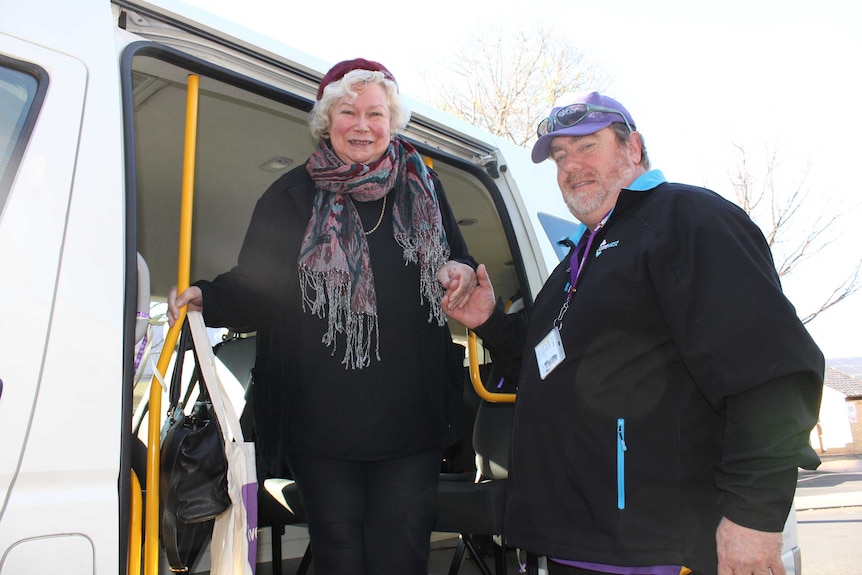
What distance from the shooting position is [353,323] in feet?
5.84

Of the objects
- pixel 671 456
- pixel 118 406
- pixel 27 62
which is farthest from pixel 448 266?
pixel 27 62

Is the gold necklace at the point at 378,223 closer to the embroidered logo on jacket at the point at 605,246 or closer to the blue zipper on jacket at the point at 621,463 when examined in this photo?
the embroidered logo on jacket at the point at 605,246

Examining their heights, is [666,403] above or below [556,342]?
below

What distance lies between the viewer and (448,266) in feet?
6.31

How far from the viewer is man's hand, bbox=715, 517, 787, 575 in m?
1.29

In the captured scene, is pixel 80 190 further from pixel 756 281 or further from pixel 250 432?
pixel 250 432

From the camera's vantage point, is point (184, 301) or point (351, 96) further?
point (351, 96)

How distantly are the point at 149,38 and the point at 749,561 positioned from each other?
1754 mm

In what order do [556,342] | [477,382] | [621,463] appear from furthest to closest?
[477,382] < [556,342] < [621,463]

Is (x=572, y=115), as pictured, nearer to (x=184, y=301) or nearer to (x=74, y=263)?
(x=184, y=301)

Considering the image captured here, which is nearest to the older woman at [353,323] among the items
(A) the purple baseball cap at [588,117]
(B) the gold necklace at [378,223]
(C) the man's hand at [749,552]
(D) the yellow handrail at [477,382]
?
(B) the gold necklace at [378,223]

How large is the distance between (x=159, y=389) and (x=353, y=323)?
487 millimetres

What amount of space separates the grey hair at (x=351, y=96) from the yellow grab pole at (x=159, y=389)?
327 millimetres

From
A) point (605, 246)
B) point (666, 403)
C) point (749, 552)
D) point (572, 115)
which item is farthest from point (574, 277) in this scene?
point (749, 552)
